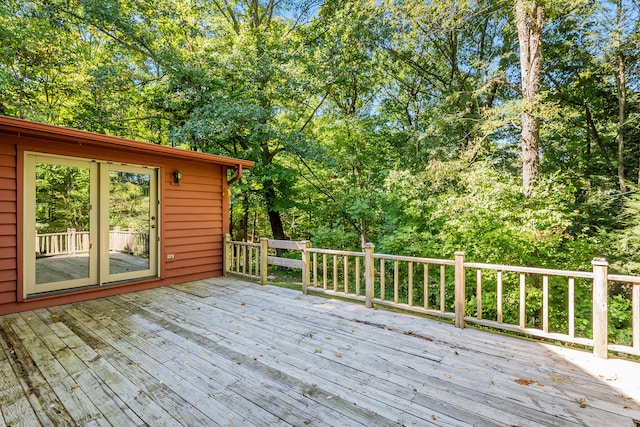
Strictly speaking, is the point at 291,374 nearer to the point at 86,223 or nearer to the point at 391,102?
the point at 86,223

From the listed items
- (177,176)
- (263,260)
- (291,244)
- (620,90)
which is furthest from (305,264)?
(620,90)

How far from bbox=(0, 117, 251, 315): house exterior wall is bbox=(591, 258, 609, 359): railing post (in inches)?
204

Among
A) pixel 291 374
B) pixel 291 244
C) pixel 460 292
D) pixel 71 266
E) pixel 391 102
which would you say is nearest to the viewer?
pixel 291 374

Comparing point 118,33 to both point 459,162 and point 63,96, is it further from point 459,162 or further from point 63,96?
point 459,162

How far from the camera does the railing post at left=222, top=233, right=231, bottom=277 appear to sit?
5.75 m

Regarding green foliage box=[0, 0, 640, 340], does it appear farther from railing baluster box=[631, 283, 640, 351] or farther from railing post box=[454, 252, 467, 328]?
railing baluster box=[631, 283, 640, 351]

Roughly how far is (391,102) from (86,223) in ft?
29.7

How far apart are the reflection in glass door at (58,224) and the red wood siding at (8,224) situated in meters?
0.11

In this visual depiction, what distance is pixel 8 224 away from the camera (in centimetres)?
352

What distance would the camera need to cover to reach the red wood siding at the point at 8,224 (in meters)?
3.47

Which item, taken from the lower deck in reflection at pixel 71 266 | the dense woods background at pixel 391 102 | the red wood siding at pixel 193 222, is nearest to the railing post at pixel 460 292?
the dense woods background at pixel 391 102

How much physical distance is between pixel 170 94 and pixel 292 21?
4.49 m

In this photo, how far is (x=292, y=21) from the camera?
30.2 ft

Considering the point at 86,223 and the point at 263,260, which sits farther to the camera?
the point at 263,260
